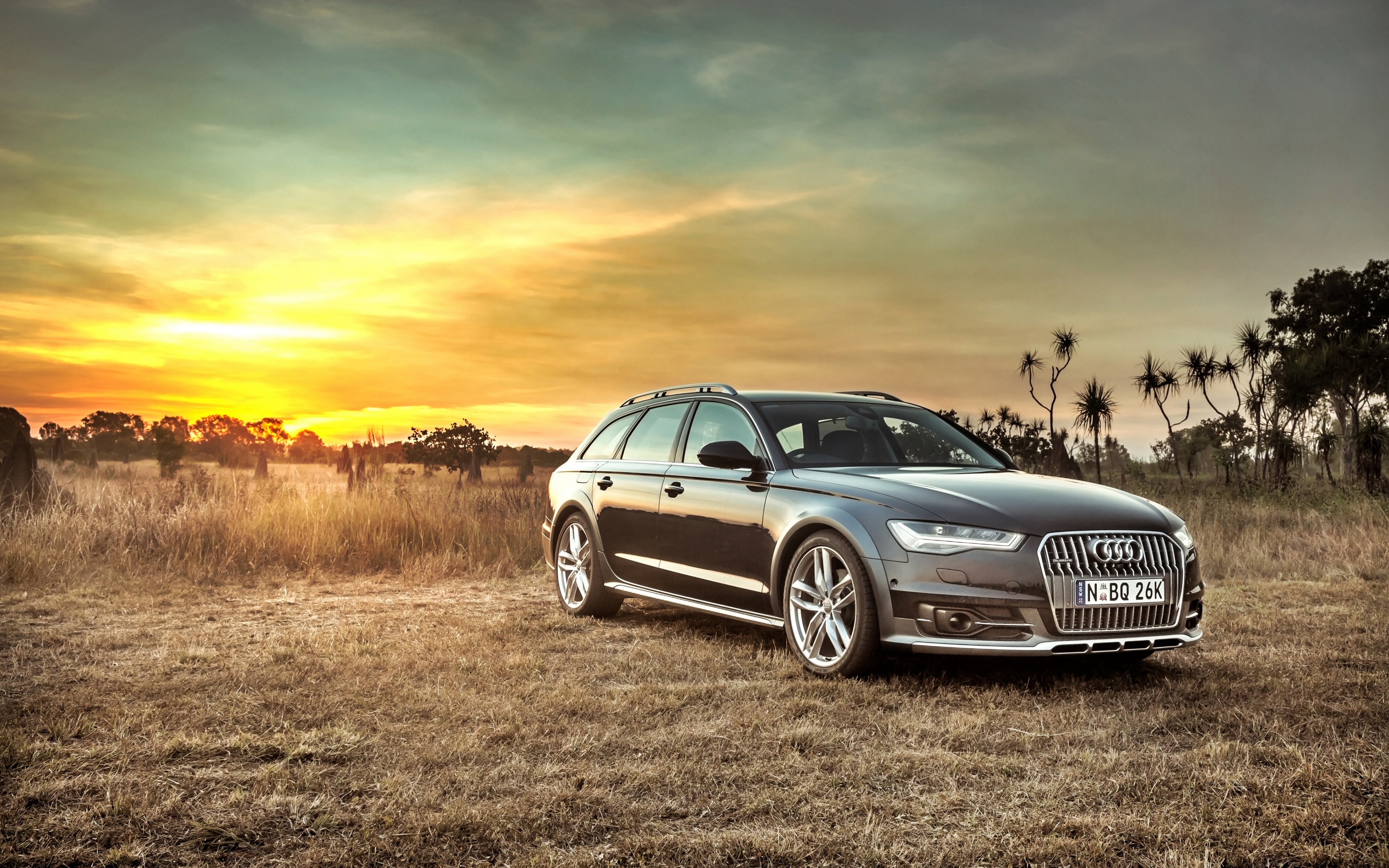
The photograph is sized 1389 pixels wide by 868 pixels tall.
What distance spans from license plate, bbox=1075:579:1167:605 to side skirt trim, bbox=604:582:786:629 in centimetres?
172

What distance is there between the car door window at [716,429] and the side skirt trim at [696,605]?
0.95m

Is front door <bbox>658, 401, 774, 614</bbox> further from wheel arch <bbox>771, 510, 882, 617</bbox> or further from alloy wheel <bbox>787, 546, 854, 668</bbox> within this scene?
alloy wheel <bbox>787, 546, 854, 668</bbox>

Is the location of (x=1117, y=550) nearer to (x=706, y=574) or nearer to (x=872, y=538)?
(x=872, y=538)

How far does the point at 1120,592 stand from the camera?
5.74 m

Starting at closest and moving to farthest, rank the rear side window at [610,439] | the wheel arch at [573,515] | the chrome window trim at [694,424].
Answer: the chrome window trim at [694,424]
the wheel arch at [573,515]
the rear side window at [610,439]

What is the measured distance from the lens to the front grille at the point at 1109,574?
5.61 meters

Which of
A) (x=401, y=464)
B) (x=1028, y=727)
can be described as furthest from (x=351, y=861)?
(x=401, y=464)

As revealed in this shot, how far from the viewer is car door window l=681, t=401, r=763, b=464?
7.25 metres

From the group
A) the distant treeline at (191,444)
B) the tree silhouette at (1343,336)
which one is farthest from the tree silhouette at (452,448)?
the tree silhouette at (1343,336)

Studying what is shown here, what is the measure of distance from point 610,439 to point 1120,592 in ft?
14.4

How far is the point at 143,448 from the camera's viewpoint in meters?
50.9

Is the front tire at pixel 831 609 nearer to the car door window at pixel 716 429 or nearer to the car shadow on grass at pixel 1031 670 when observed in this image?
the car shadow on grass at pixel 1031 670

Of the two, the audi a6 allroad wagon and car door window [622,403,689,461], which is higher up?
car door window [622,403,689,461]

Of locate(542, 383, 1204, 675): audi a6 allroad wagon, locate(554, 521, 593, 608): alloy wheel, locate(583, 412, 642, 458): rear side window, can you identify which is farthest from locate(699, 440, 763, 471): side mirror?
locate(554, 521, 593, 608): alloy wheel
